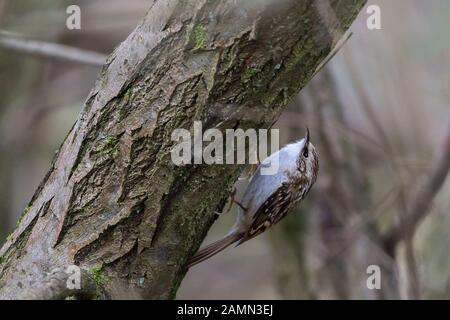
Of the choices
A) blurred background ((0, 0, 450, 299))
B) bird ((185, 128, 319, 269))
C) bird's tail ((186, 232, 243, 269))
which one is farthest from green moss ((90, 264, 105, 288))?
blurred background ((0, 0, 450, 299))

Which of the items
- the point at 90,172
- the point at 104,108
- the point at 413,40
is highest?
the point at 413,40

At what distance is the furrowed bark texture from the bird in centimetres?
107

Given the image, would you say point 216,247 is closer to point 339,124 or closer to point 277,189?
point 277,189

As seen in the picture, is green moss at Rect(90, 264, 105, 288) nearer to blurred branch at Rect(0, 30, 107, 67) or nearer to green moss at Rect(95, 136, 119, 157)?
green moss at Rect(95, 136, 119, 157)

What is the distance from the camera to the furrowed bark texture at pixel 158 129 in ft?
5.44

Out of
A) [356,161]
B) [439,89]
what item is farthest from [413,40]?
[356,161]

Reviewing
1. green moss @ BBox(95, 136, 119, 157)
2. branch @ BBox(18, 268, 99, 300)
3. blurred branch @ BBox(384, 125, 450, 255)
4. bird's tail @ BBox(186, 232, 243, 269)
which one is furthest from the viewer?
blurred branch @ BBox(384, 125, 450, 255)

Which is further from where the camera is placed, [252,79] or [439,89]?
[439,89]

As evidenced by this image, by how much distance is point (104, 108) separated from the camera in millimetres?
1776

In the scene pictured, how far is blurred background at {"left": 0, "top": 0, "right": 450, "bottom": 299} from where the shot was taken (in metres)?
3.80

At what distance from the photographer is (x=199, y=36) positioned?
167cm

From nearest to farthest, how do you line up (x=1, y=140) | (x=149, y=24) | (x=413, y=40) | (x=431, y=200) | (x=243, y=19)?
(x=243, y=19), (x=149, y=24), (x=431, y=200), (x=1, y=140), (x=413, y=40)

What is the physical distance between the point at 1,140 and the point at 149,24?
2.65m

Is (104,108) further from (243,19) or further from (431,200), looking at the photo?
(431,200)
